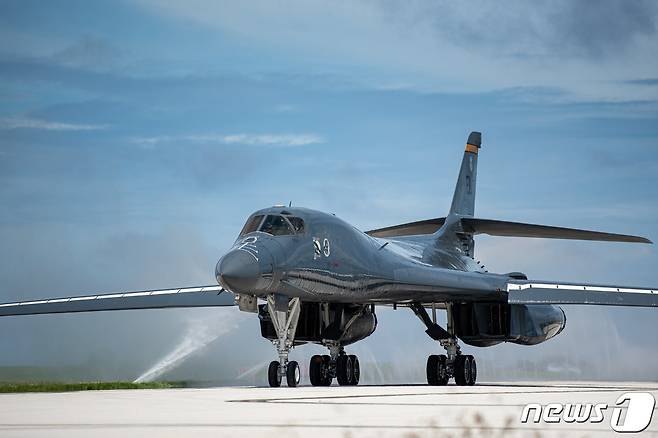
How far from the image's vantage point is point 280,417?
30.0ft

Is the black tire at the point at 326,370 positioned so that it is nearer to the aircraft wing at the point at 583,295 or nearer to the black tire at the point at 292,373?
the black tire at the point at 292,373

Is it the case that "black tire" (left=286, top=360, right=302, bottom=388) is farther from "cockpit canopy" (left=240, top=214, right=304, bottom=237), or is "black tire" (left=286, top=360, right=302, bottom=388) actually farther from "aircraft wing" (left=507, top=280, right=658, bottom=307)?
"aircraft wing" (left=507, top=280, right=658, bottom=307)

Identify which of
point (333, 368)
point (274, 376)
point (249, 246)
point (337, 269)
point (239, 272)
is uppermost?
point (249, 246)

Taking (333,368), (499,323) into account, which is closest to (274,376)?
(333,368)

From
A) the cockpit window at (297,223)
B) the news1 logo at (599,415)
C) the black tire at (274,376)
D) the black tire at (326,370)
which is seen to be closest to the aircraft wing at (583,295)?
the black tire at (326,370)

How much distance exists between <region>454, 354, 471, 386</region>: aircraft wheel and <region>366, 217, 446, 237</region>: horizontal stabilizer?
641 centimetres

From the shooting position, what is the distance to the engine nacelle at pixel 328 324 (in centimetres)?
2189

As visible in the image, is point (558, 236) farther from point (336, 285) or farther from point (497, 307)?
point (336, 285)

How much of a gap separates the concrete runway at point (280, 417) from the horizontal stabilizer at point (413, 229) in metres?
16.6

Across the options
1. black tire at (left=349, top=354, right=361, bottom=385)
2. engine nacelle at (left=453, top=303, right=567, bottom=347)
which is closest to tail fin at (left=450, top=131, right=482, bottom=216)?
engine nacelle at (left=453, top=303, right=567, bottom=347)

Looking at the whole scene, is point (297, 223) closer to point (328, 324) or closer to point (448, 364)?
point (328, 324)

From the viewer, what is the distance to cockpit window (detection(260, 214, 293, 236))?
62.6 feet

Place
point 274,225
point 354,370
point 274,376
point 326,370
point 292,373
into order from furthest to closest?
point 354,370, point 326,370, point 274,225, point 274,376, point 292,373

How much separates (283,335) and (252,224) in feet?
7.22
